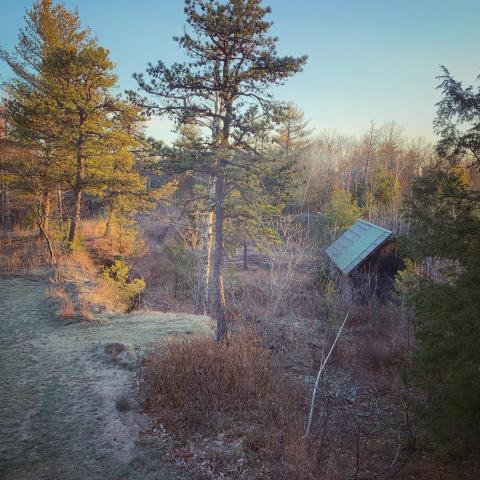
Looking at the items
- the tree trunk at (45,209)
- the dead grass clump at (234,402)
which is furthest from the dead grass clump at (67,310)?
the tree trunk at (45,209)

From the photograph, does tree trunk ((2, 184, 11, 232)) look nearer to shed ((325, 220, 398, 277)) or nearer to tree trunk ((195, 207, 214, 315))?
tree trunk ((195, 207, 214, 315))

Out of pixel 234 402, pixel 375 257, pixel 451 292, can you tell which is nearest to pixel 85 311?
pixel 234 402

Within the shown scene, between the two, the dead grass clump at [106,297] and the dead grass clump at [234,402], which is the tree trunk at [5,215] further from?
the dead grass clump at [234,402]

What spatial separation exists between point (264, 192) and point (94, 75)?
11.6 m

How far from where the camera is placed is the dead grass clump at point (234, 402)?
5020mm

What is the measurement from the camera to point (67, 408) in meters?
6.11

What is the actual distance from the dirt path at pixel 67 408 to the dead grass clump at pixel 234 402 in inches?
24.6

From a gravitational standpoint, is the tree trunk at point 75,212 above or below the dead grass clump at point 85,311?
above

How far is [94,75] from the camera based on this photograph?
15602mm

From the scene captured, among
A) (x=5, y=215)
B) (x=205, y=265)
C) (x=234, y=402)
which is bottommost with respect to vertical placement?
(x=234, y=402)

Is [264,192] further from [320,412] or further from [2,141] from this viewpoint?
[2,141]

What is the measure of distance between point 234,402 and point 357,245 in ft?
40.6

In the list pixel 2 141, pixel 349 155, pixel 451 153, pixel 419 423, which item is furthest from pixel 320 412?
pixel 349 155

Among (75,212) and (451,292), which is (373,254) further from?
(75,212)
